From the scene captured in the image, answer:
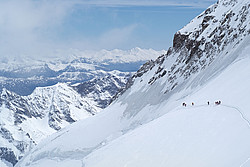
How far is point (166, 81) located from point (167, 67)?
9.84 m

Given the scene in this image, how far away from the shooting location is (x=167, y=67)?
93375 millimetres

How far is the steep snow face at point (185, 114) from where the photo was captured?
19.2 m

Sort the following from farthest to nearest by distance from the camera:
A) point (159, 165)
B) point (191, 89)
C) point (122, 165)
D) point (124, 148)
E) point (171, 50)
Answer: point (171, 50) < point (191, 89) < point (124, 148) < point (122, 165) < point (159, 165)

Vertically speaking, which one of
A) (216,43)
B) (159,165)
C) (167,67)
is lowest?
(159,165)

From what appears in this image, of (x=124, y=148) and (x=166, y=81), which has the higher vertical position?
(x=166, y=81)

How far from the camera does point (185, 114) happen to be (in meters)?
29.7

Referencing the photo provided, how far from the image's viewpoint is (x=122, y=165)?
23.9m

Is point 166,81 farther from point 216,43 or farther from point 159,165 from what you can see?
point 159,165

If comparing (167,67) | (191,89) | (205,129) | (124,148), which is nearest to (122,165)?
(124,148)

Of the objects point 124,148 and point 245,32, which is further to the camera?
point 245,32

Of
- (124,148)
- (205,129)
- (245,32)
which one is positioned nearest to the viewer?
(205,129)

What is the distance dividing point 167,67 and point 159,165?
75.3 metres

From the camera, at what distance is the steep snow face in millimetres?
19156

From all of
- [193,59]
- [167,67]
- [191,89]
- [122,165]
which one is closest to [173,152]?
[122,165]
